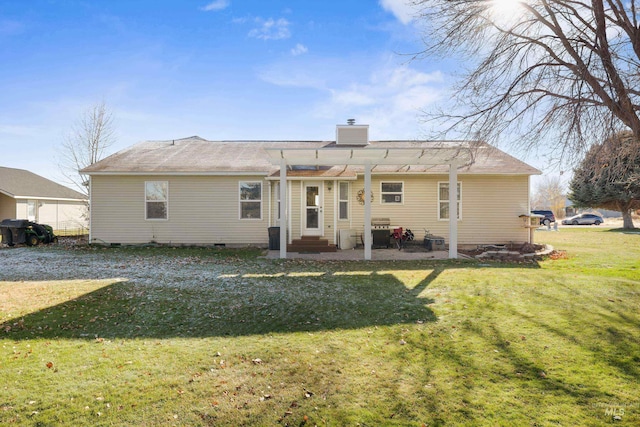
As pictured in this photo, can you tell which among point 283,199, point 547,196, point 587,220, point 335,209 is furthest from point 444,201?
point 547,196

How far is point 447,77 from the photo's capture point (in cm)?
808

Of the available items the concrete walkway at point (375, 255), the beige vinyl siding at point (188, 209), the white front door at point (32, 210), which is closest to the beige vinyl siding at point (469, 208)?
the concrete walkway at point (375, 255)

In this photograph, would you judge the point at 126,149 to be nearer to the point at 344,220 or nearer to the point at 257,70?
the point at 257,70

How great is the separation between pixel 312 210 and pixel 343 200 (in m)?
1.26

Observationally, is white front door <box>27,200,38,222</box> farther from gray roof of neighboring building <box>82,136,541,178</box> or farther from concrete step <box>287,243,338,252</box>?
concrete step <box>287,243,338,252</box>

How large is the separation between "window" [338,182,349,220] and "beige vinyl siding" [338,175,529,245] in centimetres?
20

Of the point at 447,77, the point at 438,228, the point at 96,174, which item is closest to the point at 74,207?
the point at 96,174

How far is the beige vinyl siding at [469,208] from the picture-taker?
12.9m

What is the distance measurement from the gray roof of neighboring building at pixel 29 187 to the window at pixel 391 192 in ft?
77.1

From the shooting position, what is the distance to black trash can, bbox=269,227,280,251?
12.2m

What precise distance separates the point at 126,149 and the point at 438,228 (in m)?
13.7

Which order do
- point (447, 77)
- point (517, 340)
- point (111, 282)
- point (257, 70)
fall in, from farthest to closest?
point (257, 70), point (447, 77), point (111, 282), point (517, 340)

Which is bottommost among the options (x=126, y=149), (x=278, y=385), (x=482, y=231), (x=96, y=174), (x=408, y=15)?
(x=278, y=385)

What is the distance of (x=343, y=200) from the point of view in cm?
1288
